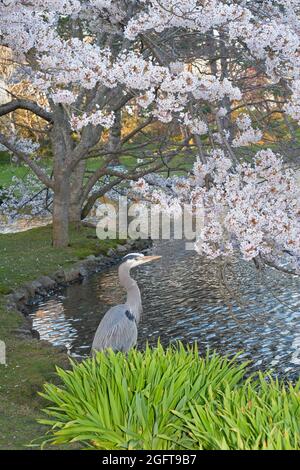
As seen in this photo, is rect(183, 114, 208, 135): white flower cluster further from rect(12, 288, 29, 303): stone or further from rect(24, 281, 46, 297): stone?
rect(24, 281, 46, 297): stone

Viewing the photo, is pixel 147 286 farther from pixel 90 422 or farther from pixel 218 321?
pixel 90 422

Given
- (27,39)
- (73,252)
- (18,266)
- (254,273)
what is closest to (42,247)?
(73,252)

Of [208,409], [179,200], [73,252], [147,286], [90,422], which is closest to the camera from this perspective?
[208,409]

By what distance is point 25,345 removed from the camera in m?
14.6

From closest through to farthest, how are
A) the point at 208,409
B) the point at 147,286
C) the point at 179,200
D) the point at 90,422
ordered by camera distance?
the point at 208,409 < the point at 90,422 < the point at 179,200 < the point at 147,286

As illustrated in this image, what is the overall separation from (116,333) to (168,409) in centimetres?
326

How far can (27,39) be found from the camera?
12336 mm

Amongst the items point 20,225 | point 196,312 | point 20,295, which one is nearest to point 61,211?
point 20,295

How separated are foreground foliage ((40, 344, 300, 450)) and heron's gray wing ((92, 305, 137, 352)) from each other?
189cm

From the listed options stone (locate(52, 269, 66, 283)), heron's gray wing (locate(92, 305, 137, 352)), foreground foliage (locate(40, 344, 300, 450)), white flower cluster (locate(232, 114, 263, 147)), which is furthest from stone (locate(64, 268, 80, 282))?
foreground foliage (locate(40, 344, 300, 450))

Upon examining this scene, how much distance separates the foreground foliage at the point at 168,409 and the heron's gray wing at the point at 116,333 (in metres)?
1.89

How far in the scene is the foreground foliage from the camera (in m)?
7.21

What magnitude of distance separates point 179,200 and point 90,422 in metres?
4.88

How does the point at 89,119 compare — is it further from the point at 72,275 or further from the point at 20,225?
the point at 20,225
